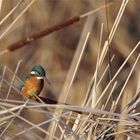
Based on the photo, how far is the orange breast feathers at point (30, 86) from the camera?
388 centimetres

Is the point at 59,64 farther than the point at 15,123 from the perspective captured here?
Yes

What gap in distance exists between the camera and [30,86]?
3980 mm

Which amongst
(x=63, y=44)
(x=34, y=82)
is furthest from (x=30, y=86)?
(x=63, y=44)

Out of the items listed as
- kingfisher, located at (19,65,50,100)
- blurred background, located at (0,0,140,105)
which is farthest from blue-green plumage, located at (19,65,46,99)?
blurred background, located at (0,0,140,105)

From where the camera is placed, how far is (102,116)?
2.87 meters

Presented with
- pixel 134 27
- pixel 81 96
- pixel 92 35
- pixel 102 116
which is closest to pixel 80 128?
pixel 102 116

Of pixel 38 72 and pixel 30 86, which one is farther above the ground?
pixel 38 72

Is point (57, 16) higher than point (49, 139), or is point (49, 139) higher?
point (57, 16)

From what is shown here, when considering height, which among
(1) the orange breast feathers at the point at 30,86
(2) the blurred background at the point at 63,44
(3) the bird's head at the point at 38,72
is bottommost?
(1) the orange breast feathers at the point at 30,86

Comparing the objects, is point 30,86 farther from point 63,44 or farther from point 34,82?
point 63,44

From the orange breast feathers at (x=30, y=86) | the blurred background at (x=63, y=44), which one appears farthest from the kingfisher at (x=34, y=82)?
the blurred background at (x=63, y=44)

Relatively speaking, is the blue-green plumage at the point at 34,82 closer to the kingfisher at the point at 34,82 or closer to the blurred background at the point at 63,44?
the kingfisher at the point at 34,82

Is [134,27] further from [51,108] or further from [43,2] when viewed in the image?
[51,108]

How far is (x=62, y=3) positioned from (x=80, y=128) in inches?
99.7
